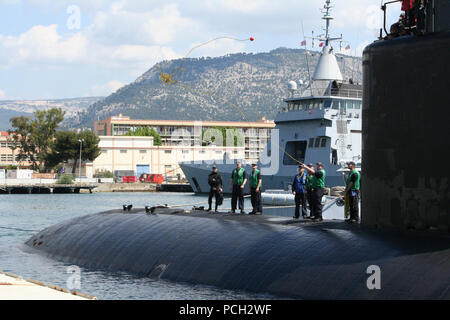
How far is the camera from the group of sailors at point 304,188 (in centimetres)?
1381

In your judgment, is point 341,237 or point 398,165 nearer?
point 398,165

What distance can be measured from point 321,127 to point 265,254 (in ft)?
130

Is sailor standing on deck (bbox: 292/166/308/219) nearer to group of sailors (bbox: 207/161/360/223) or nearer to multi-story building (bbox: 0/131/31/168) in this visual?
group of sailors (bbox: 207/161/360/223)

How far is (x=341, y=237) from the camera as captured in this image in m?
10.8

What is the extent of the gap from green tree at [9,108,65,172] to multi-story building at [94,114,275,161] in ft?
105

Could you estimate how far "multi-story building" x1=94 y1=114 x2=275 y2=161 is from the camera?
420 ft

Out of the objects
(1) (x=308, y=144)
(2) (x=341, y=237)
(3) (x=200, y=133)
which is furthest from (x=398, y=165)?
(3) (x=200, y=133)

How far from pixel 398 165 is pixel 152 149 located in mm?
84003

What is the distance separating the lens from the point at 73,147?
85.7 m

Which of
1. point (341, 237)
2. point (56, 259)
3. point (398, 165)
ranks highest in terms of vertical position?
point (398, 165)

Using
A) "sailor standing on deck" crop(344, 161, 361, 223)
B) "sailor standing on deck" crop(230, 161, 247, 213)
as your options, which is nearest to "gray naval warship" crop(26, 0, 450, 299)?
"sailor standing on deck" crop(344, 161, 361, 223)

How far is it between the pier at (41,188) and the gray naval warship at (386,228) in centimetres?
6053

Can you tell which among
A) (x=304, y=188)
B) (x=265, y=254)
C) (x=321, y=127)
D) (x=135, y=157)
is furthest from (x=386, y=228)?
(x=135, y=157)
